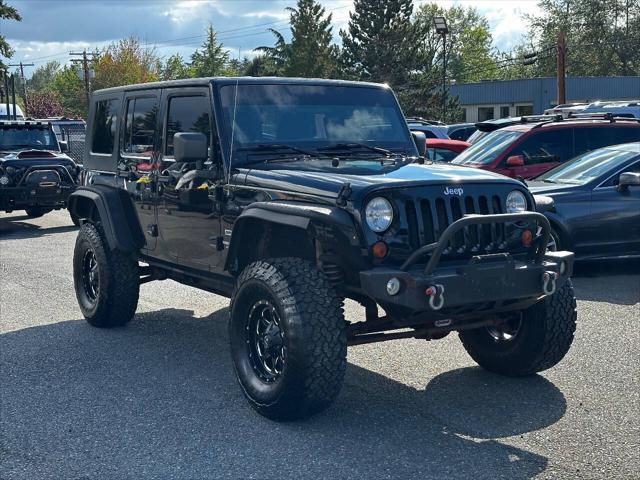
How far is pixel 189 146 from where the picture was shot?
5891 millimetres

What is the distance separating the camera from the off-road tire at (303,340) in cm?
499

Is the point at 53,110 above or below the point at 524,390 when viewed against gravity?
above

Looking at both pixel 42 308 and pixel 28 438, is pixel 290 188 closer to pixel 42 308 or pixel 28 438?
pixel 28 438

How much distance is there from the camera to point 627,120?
43.7 ft

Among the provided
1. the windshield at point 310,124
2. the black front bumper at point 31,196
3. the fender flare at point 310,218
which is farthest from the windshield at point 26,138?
the fender flare at point 310,218

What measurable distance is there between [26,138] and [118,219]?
10.7 m

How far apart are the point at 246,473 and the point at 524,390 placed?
2.16m

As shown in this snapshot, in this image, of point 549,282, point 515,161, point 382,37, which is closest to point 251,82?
point 549,282

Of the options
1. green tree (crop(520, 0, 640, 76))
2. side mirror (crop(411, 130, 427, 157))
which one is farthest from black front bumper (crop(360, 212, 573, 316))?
green tree (crop(520, 0, 640, 76))

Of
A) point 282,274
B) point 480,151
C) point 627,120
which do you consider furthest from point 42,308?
Answer: point 627,120

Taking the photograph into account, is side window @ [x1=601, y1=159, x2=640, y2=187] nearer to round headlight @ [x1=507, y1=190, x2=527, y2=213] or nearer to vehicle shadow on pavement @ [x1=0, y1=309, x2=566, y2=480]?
vehicle shadow on pavement @ [x1=0, y1=309, x2=566, y2=480]

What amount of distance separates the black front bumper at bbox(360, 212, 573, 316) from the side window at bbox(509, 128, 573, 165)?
7.50 m

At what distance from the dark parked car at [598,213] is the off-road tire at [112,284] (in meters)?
4.64

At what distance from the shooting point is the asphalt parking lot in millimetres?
4648
